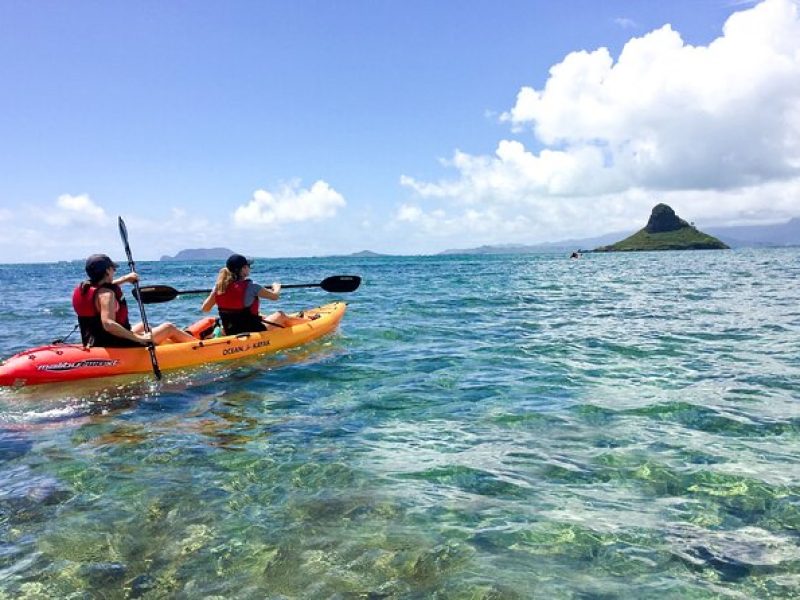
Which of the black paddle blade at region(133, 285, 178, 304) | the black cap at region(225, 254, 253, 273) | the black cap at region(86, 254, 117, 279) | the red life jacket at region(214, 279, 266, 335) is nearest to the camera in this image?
the black cap at region(86, 254, 117, 279)

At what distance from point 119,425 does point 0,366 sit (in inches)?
157

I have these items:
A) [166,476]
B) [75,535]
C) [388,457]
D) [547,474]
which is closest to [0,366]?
[166,476]

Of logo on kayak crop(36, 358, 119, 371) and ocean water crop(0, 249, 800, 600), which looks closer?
ocean water crop(0, 249, 800, 600)

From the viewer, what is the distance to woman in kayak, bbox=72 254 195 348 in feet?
33.0

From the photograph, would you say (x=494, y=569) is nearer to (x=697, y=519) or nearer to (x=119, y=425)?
(x=697, y=519)

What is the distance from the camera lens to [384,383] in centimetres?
1039

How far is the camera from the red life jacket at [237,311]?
1264 cm

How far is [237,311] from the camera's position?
12.9 metres

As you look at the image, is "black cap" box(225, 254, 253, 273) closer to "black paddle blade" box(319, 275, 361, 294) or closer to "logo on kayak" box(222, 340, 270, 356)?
"logo on kayak" box(222, 340, 270, 356)

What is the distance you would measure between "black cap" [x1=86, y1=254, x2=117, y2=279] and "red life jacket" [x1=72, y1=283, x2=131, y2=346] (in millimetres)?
279

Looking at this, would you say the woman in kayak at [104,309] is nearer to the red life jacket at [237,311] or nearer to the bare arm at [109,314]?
the bare arm at [109,314]

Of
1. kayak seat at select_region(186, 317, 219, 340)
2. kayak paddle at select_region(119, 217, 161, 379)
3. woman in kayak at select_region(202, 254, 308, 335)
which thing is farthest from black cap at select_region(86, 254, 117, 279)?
kayak seat at select_region(186, 317, 219, 340)

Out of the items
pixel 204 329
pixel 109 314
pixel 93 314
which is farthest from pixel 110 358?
pixel 204 329

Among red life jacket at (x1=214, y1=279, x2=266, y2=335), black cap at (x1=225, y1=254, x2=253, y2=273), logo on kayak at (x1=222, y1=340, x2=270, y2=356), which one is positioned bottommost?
logo on kayak at (x1=222, y1=340, x2=270, y2=356)
